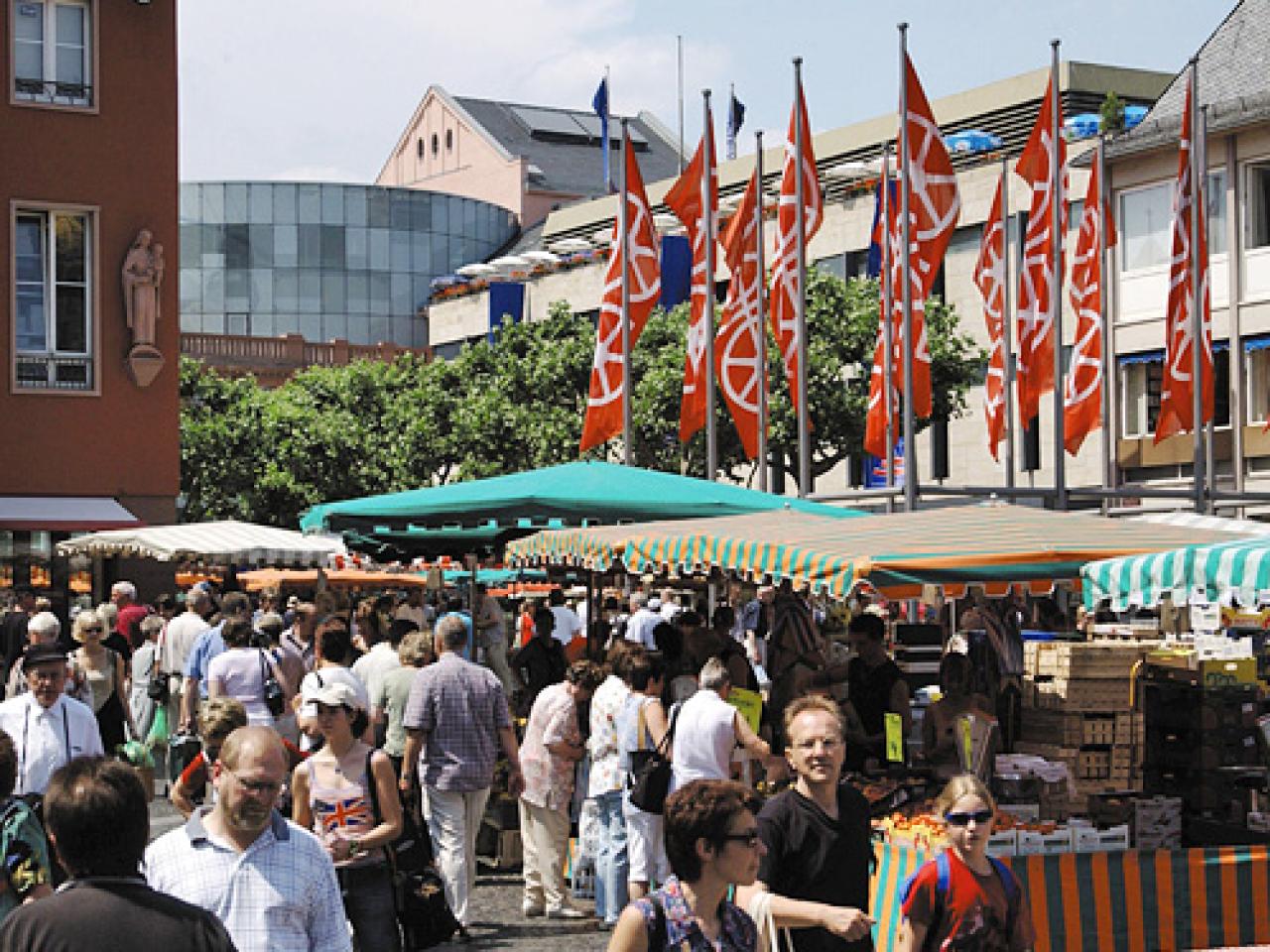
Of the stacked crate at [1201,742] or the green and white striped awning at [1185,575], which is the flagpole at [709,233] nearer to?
the stacked crate at [1201,742]

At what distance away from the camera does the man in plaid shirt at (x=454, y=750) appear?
11.4 metres

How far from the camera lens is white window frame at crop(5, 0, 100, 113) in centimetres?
2902

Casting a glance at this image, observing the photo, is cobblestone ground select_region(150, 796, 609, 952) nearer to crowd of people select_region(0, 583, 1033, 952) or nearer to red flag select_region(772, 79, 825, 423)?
crowd of people select_region(0, 583, 1033, 952)

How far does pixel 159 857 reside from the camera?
575 centimetres

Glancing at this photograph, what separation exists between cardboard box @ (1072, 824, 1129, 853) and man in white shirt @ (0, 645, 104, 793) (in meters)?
5.29

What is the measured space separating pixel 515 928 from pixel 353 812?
166 inches

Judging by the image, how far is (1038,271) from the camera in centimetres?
2539

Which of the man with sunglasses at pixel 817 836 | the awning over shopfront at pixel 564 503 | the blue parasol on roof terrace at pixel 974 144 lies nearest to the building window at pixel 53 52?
the awning over shopfront at pixel 564 503

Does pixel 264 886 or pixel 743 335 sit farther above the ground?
pixel 743 335

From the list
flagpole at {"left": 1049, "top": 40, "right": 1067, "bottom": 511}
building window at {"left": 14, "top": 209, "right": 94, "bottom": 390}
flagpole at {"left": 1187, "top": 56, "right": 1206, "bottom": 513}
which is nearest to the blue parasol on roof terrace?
flagpole at {"left": 1187, "top": 56, "right": 1206, "bottom": 513}

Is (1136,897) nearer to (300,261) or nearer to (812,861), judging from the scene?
(812,861)

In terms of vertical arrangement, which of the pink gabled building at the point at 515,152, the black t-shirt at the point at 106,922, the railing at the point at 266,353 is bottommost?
the black t-shirt at the point at 106,922

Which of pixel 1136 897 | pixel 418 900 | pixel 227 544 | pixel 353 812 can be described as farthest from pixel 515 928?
pixel 227 544

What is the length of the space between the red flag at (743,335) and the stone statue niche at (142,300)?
881 cm
